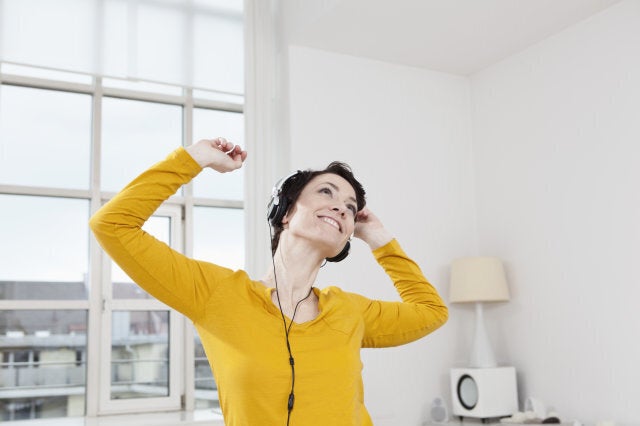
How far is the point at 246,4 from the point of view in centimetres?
410

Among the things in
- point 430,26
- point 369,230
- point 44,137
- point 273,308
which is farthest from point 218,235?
point 273,308

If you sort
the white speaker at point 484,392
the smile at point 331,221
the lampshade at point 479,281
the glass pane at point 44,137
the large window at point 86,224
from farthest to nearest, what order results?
the glass pane at point 44,137 < the large window at point 86,224 < the lampshade at point 479,281 < the white speaker at point 484,392 < the smile at point 331,221

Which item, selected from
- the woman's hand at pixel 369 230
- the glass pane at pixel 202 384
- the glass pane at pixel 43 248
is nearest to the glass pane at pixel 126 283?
the glass pane at pixel 43 248

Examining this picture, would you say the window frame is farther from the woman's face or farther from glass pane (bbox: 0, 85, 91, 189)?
the woman's face

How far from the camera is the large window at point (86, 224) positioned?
422cm

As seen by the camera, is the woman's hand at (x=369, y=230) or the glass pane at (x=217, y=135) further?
the glass pane at (x=217, y=135)

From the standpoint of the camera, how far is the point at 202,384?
4695 millimetres

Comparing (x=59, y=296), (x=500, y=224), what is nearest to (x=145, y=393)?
(x=59, y=296)

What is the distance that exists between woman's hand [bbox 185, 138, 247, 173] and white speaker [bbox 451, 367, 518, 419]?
108 inches

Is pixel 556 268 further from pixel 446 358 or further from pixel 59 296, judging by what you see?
pixel 59 296

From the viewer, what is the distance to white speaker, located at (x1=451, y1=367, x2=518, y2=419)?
3.89 meters

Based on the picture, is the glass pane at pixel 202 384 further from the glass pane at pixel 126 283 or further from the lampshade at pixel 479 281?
the lampshade at pixel 479 281

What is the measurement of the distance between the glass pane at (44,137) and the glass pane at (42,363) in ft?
2.78

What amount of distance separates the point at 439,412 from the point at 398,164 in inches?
58.9
